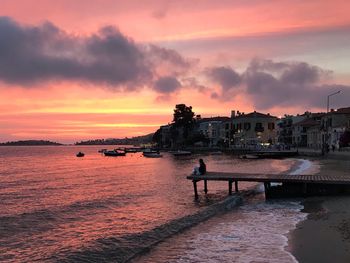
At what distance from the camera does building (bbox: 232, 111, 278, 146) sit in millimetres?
185000

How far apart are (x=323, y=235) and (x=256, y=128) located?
170 m

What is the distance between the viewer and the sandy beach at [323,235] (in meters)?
13.8

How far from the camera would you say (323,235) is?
653 inches

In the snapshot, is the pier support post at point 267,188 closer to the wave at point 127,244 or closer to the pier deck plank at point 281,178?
the pier deck plank at point 281,178

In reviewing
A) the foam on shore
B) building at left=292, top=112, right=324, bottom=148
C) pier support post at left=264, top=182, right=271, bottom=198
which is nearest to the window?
building at left=292, top=112, right=324, bottom=148

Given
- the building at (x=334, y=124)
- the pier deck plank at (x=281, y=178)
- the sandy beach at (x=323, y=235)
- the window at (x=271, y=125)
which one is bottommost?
the sandy beach at (x=323, y=235)

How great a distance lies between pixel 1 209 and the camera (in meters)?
31.7

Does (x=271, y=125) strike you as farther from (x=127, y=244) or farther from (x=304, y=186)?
(x=127, y=244)

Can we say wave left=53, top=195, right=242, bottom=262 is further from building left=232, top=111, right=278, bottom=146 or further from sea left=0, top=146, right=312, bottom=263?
building left=232, top=111, right=278, bottom=146

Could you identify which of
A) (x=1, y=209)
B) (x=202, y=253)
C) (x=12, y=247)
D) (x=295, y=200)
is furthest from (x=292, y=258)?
(x=1, y=209)

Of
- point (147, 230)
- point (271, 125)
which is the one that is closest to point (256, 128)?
point (271, 125)

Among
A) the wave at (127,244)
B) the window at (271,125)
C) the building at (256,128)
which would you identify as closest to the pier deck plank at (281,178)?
the wave at (127,244)

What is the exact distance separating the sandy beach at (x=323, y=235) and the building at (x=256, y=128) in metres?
162

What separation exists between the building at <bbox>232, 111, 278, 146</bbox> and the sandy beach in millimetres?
161557
